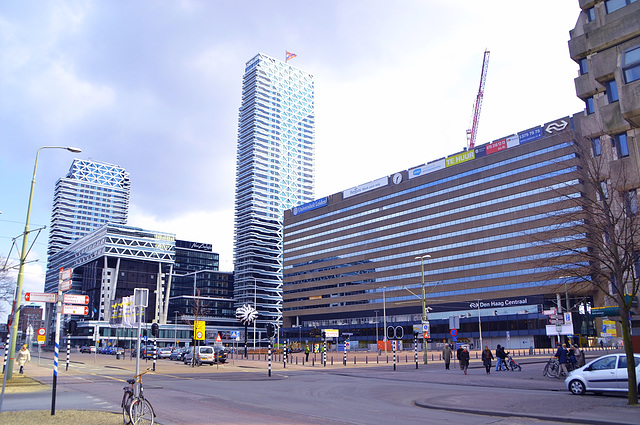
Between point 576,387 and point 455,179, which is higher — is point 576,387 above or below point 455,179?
below

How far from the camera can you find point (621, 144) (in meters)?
26.4

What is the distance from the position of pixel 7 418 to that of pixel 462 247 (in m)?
112

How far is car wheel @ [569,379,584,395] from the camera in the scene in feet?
61.8

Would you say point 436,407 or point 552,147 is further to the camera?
point 552,147

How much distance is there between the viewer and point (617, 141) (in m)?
26.6

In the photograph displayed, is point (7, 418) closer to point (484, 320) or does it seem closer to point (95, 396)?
point (95, 396)

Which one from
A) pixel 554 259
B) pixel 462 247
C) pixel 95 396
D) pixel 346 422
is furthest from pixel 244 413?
pixel 462 247

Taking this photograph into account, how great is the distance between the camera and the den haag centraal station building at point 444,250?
99.1 metres

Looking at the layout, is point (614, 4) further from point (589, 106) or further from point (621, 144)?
point (621, 144)

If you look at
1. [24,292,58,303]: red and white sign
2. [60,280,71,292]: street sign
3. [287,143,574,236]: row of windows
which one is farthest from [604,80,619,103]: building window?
[287,143,574,236]: row of windows

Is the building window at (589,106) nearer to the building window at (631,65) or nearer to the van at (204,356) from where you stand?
the building window at (631,65)

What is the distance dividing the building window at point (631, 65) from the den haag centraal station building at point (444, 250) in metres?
60.2

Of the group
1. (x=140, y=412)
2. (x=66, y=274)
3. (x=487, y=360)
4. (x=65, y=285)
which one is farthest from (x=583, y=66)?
(x=140, y=412)

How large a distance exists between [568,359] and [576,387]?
9.70m
